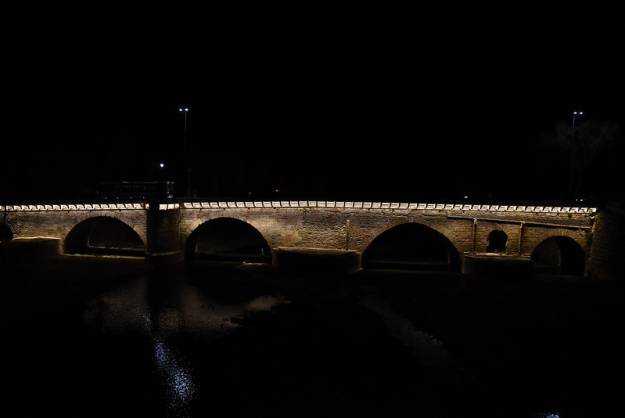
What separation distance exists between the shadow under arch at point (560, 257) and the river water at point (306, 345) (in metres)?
4.34

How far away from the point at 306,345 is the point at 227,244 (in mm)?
26006

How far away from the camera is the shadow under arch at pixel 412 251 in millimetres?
33500

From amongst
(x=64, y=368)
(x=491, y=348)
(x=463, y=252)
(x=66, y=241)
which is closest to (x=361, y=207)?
(x=463, y=252)

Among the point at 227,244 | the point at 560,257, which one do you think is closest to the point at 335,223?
the point at 227,244

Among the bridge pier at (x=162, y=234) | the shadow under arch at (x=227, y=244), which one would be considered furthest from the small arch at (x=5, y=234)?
the bridge pier at (x=162, y=234)

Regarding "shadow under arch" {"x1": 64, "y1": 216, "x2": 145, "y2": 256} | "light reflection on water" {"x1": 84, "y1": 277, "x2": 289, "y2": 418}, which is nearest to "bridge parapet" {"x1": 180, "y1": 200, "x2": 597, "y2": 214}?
"light reflection on water" {"x1": 84, "y1": 277, "x2": 289, "y2": 418}

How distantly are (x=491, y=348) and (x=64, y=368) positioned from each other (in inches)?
620

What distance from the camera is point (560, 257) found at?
32.4 m

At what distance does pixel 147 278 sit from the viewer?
86.6ft

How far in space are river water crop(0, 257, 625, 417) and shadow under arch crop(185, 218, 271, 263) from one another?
26.1ft

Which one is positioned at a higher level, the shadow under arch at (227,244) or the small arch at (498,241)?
the small arch at (498,241)

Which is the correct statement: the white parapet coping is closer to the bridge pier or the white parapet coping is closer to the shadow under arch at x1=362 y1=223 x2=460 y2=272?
the bridge pier

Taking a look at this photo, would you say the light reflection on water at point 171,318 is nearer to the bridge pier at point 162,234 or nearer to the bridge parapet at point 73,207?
the bridge pier at point 162,234

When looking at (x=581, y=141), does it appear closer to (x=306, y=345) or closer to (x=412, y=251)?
(x=412, y=251)
